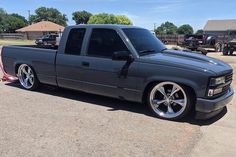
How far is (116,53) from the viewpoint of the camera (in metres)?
6.35

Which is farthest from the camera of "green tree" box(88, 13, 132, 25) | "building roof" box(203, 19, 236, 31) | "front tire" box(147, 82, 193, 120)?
"building roof" box(203, 19, 236, 31)

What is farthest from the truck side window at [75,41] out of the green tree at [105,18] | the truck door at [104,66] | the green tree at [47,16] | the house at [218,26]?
the green tree at [47,16]

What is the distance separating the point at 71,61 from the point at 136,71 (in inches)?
66.4

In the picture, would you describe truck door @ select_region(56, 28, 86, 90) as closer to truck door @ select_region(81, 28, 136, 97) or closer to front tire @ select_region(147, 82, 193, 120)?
truck door @ select_region(81, 28, 136, 97)

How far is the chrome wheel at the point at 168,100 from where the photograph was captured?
6078 millimetres

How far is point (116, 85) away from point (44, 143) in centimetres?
220

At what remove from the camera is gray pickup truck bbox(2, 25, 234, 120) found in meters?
5.88

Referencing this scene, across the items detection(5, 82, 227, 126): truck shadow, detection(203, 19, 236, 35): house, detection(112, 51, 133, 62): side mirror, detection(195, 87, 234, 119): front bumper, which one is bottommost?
detection(203, 19, 236, 35): house

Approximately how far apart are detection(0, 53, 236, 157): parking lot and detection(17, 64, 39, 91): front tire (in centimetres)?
88

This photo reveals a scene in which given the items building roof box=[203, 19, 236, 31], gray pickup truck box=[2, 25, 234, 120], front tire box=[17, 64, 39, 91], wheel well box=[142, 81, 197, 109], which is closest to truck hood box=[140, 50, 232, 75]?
gray pickup truck box=[2, 25, 234, 120]

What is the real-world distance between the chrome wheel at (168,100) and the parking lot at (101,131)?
21 centimetres

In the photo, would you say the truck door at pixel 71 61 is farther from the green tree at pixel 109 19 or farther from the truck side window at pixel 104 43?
the green tree at pixel 109 19

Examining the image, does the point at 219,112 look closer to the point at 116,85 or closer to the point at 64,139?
the point at 116,85

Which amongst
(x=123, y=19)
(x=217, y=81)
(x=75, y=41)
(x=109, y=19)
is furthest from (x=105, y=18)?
(x=217, y=81)
